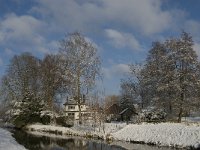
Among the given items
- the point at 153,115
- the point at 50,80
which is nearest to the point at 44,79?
the point at 50,80

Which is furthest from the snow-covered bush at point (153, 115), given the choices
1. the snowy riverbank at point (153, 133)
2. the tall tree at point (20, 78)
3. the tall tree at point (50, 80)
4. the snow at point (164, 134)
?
the tall tree at point (20, 78)

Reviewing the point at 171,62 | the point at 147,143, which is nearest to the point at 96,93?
the point at 171,62

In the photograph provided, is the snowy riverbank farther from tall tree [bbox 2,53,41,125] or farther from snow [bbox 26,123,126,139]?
tall tree [bbox 2,53,41,125]

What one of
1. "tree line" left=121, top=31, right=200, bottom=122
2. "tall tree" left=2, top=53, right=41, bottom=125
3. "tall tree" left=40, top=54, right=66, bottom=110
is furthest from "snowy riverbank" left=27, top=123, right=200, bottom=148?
"tall tree" left=2, top=53, right=41, bottom=125

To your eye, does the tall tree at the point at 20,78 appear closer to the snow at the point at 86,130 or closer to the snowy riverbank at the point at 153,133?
the snow at the point at 86,130

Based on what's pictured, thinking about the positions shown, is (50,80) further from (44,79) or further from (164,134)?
(164,134)

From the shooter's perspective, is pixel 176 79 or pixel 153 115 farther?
pixel 153 115

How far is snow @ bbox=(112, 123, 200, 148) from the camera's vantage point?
109ft

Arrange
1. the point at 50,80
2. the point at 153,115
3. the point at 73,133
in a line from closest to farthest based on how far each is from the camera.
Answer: the point at 73,133, the point at 153,115, the point at 50,80

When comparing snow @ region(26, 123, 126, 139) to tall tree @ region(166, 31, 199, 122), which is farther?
tall tree @ region(166, 31, 199, 122)

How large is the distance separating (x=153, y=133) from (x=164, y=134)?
1.94m

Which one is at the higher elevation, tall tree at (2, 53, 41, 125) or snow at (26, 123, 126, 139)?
tall tree at (2, 53, 41, 125)

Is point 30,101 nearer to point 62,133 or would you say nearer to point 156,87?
point 62,133

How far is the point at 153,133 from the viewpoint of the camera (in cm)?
3862
